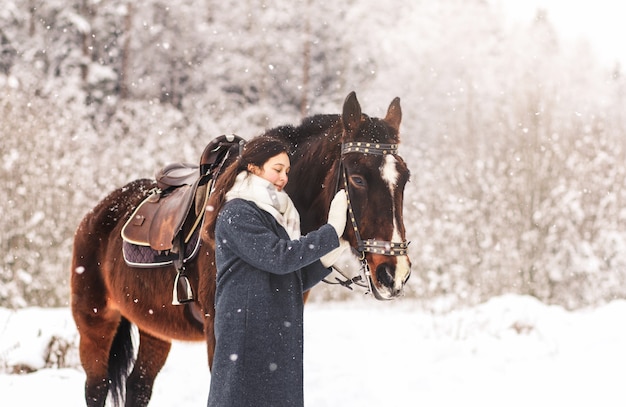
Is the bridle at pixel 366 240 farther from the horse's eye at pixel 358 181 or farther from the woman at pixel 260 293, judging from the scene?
the woman at pixel 260 293

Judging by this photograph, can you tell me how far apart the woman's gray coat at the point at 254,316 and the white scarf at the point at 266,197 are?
31 millimetres

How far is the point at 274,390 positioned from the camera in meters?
2.70

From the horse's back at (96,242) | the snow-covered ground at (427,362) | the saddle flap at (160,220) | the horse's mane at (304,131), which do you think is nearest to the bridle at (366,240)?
the horse's mane at (304,131)

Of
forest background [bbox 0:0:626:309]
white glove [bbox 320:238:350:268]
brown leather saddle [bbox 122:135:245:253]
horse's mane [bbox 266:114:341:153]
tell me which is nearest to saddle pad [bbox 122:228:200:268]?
brown leather saddle [bbox 122:135:245:253]

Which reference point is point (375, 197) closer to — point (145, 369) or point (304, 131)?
point (304, 131)

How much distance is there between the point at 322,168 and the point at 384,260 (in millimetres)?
665

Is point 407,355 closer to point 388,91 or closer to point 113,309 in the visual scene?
point 113,309

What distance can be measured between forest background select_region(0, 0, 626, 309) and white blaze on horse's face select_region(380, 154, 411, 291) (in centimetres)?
89

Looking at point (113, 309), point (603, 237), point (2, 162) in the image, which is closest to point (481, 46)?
point (603, 237)

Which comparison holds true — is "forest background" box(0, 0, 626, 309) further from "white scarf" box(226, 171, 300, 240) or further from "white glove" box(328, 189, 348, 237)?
"white scarf" box(226, 171, 300, 240)

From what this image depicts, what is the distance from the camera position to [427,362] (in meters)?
7.06

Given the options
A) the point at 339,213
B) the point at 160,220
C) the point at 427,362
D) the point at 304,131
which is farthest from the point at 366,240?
the point at 427,362

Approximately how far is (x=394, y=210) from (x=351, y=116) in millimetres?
519

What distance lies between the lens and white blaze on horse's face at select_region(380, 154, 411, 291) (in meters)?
2.73
